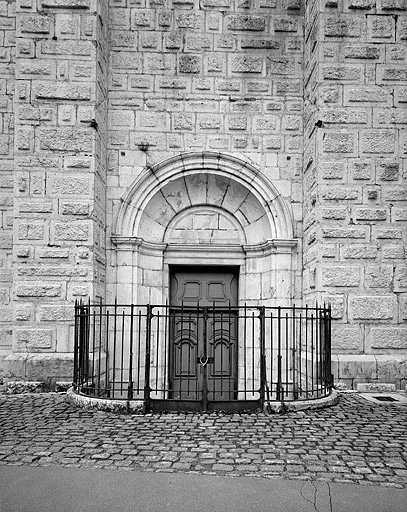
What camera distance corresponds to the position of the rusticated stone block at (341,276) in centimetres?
774

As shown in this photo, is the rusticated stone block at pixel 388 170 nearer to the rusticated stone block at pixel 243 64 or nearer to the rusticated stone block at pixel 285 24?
the rusticated stone block at pixel 243 64

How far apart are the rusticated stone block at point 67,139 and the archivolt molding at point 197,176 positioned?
1.14m

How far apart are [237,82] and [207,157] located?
4.78 feet

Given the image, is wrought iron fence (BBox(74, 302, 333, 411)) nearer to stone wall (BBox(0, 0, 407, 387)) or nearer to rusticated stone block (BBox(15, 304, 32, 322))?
stone wall (BBox(0, 0, 407, 387))

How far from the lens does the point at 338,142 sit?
797 centimetres

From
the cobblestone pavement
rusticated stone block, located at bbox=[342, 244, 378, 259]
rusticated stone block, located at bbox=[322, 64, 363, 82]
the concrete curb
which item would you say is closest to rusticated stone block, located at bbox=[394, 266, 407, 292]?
rusticated stone block, located at bbox=[342, 244, 378, 259]

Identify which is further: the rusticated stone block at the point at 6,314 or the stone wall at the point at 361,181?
the rusticated stone block at the point at 6,314

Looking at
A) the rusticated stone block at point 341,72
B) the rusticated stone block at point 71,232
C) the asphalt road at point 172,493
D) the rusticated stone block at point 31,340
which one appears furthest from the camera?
the rusticated stone block at point 341,72

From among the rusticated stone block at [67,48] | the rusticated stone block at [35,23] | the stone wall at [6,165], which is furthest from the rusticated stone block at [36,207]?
the rusticated stone block at [35,23]

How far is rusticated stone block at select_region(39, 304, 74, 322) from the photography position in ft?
25.3

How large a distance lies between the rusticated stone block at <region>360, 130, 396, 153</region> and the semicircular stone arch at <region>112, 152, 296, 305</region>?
1669 millimetres

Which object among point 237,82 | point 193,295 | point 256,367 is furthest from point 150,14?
point 256,367

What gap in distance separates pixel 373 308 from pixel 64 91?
19.8 ft

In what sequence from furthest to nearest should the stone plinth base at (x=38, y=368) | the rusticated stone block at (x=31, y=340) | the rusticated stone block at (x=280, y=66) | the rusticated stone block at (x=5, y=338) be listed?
the rusticated stone block at (x=280, y=66), the rusticated stone block at (x=5, y=338), the rusticated stone block at (x=31, y=340), the stone plinth base at (x=38, y=368)
